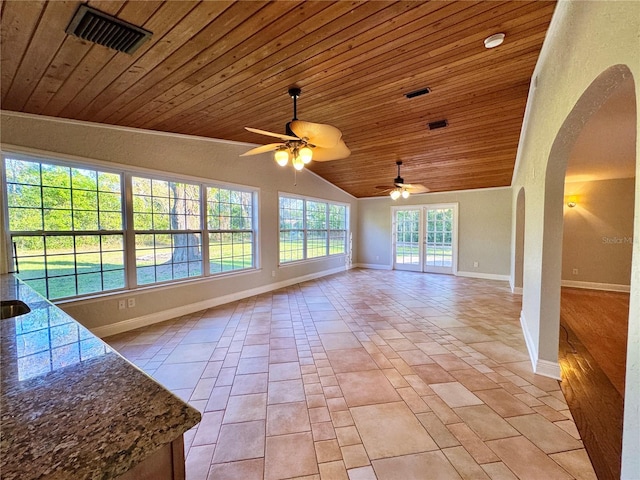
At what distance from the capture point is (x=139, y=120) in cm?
348

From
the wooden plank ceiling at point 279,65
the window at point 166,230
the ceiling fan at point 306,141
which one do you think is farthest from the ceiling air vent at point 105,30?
the window at point 166,230

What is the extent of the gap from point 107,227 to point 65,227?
1.34 feet

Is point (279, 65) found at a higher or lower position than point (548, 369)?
higher

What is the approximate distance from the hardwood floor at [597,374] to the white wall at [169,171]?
4573mm

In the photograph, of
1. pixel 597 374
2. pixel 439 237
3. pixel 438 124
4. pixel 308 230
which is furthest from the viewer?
pixel 439 237

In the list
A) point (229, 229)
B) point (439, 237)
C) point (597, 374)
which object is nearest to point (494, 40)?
point (597, 374)

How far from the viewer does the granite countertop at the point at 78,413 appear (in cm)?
55

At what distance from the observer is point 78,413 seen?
69 centimetres

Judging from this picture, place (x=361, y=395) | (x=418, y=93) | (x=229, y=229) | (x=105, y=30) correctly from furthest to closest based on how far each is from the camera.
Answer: (x=229, y=229) → (x=418, y=93) → (x=361, y=395) → (x=105, y=30)

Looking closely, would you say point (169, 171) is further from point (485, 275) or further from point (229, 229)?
point (485, 275)

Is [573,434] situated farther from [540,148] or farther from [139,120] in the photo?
[139,120]

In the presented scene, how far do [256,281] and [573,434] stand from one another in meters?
4.73

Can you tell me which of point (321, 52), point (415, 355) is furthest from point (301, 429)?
point (321, 52)

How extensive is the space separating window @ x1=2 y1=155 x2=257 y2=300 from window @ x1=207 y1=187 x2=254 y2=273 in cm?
2
